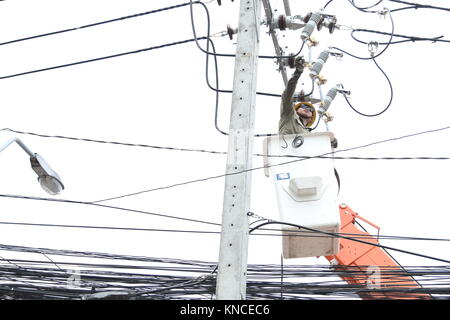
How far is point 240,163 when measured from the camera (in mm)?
4609

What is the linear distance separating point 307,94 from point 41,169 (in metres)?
2.79

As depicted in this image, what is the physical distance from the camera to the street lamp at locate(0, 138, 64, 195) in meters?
5.91

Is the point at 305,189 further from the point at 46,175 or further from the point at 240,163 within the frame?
the point at 46,175

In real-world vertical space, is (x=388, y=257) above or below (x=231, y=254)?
above

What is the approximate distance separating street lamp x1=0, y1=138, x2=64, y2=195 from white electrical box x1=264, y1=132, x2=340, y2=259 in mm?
1924

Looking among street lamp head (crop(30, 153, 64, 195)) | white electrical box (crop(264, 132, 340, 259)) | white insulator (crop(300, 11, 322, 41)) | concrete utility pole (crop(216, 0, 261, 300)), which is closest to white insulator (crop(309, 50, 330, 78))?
white insulator (crop(300, 11, 322, 41))

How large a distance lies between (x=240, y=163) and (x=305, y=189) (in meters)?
0.82

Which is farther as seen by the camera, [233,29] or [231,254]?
[233,29]

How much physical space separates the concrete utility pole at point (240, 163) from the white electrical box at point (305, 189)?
0.69m

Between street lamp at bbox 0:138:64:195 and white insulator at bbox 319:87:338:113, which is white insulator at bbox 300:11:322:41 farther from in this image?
street lamp at bbox 0:138:64:195

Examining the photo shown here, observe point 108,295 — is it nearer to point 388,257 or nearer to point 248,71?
point 248,71

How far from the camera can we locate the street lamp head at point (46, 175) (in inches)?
233
